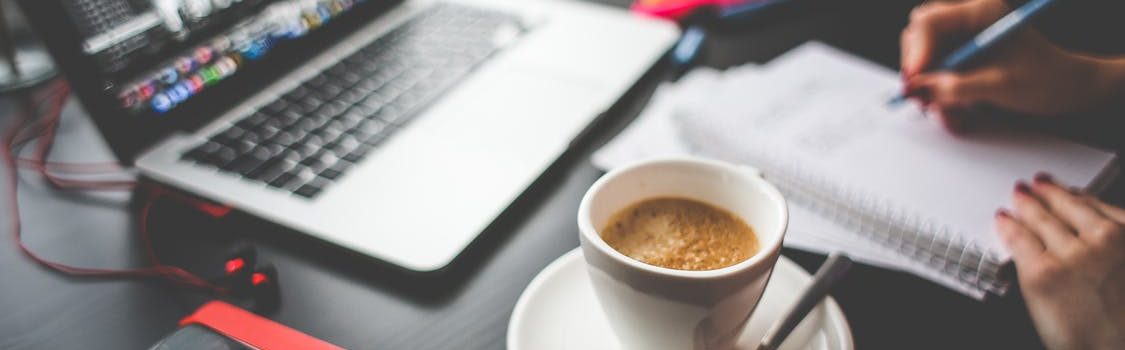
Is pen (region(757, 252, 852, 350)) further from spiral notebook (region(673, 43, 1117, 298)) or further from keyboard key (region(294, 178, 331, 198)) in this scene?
keyboard key (region(294, 178, 331, 198))

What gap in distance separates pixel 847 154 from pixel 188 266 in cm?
53

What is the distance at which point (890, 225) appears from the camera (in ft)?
1.53

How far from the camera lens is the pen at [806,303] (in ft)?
1.27

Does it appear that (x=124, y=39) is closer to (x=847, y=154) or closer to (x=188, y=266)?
(x=188, y=266)

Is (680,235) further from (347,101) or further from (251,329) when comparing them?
(347,101)

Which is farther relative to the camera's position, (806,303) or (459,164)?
(459,164)

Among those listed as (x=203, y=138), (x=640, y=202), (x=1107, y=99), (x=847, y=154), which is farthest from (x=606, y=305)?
(x=1107, y=99)

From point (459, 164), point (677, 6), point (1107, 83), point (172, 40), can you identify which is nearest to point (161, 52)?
point (172, 40)

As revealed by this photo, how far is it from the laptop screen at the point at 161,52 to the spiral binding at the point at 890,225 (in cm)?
47

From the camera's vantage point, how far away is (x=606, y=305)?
1.19 feet

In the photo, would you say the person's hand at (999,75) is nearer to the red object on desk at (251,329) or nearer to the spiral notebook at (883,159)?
the spiral notebook at (883,159)

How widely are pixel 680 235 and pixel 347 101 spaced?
0.38 metres

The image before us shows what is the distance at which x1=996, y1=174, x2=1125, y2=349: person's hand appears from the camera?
1.34 feet

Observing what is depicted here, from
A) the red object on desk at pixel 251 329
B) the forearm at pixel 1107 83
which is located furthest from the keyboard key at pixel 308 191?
the forearm at pixel 1107 83
